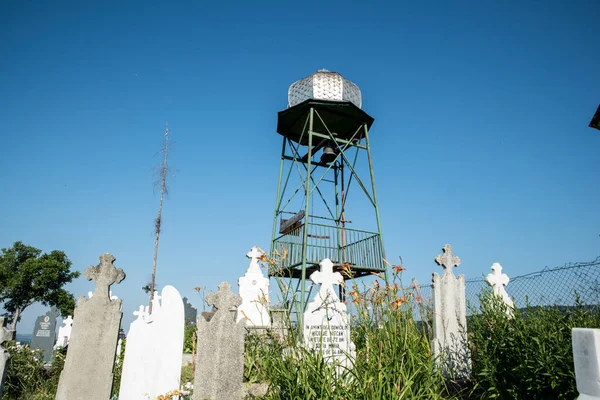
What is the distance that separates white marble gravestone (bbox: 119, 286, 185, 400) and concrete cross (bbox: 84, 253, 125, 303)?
20.6 inches

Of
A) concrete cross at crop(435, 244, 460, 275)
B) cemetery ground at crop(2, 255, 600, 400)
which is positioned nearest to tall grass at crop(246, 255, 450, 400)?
cemetery ground at crop(2, 255, 600, 400)

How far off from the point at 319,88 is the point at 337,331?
7.25 meters

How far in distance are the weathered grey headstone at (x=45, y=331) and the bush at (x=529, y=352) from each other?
15.4 meters

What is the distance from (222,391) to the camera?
407cm

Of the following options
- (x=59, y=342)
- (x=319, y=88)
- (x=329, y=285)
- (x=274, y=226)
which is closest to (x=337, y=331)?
(x=329, y=285)

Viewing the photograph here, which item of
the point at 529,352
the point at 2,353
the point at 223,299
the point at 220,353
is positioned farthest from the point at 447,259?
the point at 2,353

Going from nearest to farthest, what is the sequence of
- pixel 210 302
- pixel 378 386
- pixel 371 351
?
pixel 378 386 < pixel 371 351 < pixel 210 302

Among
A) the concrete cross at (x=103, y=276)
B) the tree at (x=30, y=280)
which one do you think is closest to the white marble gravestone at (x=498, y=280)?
the concrete cross at (x=103, y=276)

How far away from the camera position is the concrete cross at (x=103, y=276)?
179 inches

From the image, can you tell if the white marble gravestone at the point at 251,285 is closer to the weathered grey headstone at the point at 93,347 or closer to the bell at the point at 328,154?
the bell at the point at 328,154

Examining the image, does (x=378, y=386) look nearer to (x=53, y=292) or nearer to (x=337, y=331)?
(x=337, y=331)

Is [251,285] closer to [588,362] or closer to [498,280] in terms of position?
[498,280]

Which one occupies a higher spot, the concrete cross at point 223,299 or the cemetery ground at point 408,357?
the concrete cross at point 223,299

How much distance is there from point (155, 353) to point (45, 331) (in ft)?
44.9
